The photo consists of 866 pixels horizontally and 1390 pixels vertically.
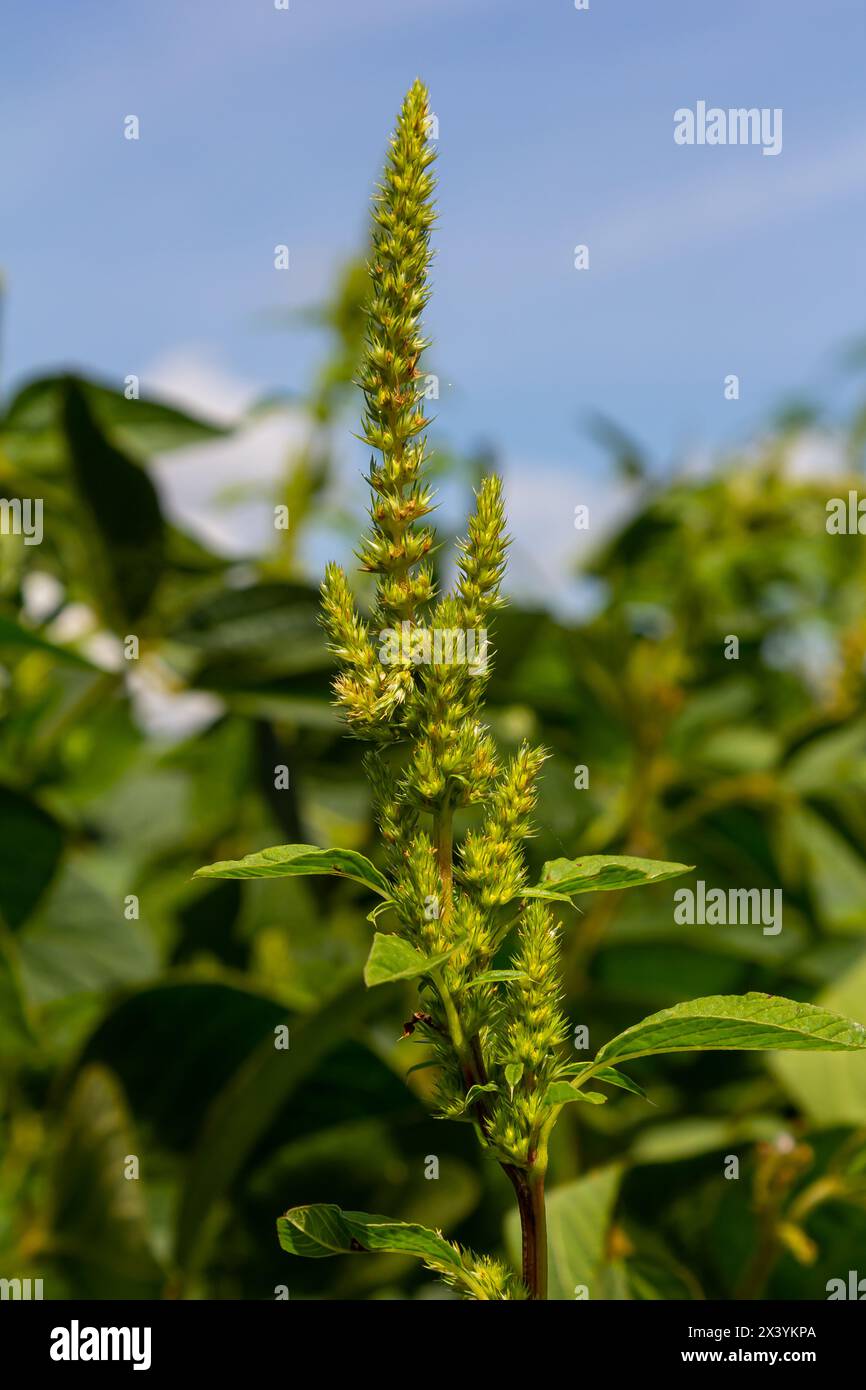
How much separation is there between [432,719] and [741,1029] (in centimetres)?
11

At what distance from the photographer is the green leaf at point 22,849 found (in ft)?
2.59

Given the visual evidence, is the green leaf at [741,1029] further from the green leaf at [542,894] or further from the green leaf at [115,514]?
the green leaf at [115,514]

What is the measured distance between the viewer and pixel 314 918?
103 cm

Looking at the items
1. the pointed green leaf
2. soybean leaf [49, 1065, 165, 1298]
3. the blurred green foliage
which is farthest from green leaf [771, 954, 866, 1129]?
the pointed green leaf

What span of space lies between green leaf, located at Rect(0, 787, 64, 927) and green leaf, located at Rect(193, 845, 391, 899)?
0.52 meters

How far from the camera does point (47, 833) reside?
792 mm

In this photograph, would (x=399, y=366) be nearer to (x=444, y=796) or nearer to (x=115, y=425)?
(x=444, y=796)

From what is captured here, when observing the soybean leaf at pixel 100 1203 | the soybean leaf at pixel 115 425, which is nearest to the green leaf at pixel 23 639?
the soybean leaf at pixel 100 1203

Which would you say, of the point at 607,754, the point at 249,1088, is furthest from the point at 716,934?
the point at 249,1088

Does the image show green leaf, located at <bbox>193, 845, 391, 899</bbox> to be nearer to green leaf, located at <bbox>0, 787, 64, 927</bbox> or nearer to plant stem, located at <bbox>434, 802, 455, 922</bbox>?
plant stem, located at <bbox>434, 802, 455, 922</bbox>

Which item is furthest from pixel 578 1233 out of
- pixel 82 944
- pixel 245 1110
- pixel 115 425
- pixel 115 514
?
pixel 115 425

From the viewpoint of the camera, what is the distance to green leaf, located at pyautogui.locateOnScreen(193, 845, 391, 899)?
292 mm

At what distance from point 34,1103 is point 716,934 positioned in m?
0.55
